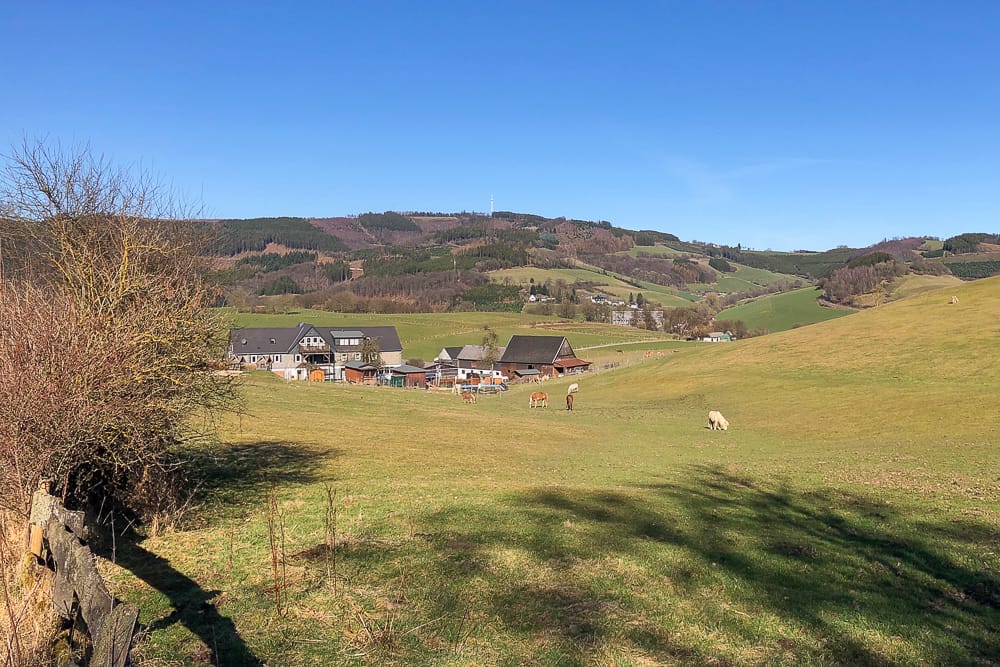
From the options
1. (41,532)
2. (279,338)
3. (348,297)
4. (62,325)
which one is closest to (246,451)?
(62,325)

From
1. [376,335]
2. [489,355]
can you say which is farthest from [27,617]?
[376,335]

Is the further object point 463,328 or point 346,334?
point 463,328

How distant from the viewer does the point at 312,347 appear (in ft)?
373

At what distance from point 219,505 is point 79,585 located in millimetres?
8619

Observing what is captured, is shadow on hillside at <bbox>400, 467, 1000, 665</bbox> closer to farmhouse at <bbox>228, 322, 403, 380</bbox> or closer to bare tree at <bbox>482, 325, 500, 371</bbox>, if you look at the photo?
farmhouse at <bbox>228, 322, 403, 380</bbox>

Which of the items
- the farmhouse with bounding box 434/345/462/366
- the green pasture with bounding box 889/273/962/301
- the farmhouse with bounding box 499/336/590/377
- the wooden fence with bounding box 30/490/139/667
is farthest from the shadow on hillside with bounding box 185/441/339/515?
the green pasture with bounding box 889/273/962/301

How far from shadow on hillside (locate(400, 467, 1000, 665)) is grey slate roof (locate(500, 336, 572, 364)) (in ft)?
275


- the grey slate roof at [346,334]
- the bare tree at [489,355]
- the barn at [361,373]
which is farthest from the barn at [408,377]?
the grey slate roof at [346,334]

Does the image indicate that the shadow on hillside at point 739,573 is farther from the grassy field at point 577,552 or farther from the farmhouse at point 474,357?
the farmhouse at point 474,357

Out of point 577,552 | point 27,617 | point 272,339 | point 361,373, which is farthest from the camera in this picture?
point 272,339

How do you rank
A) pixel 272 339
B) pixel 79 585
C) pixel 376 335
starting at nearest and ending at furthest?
1. pixel 79 585
2. pixel 272 339
3. pixel 376 335

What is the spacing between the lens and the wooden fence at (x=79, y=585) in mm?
6031

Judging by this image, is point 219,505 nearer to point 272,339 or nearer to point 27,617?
point 27,617

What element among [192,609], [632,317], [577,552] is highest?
[632,317]
